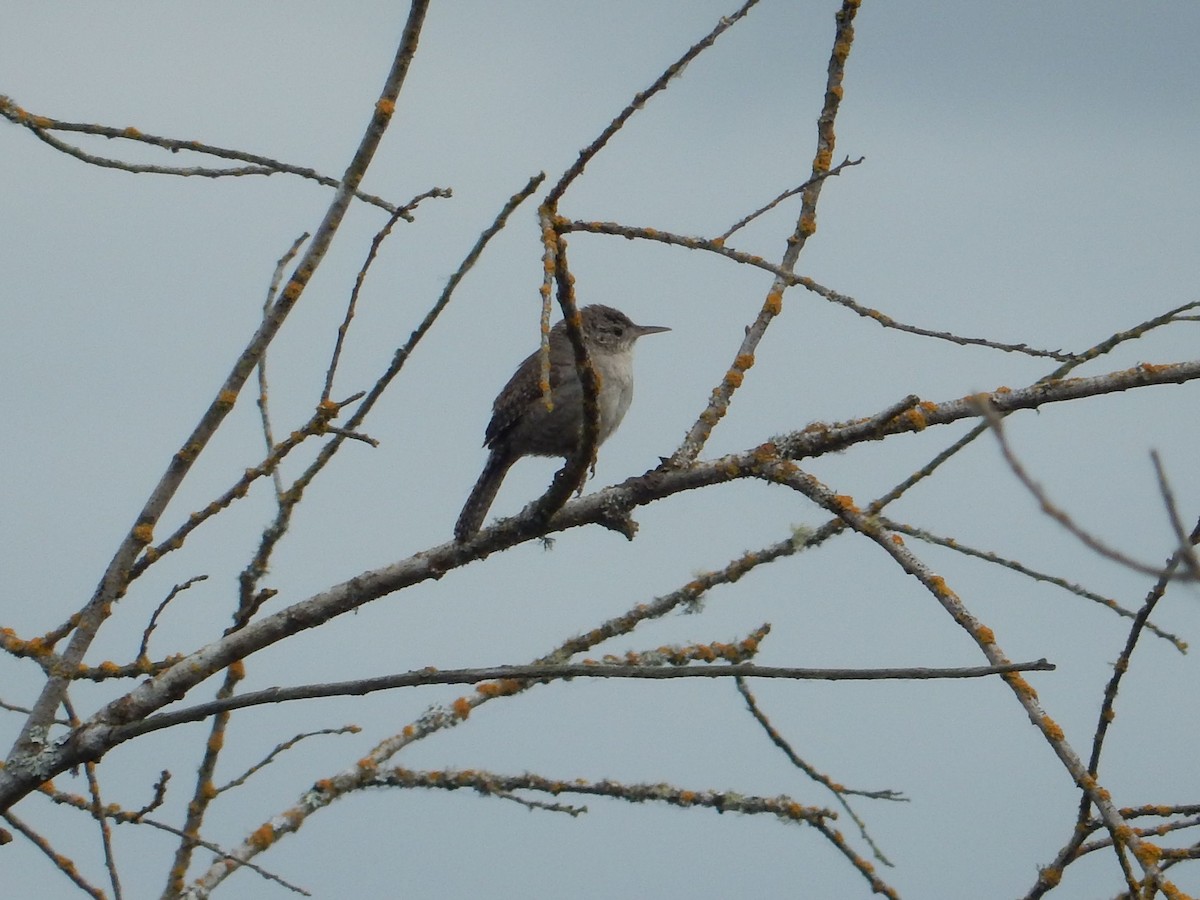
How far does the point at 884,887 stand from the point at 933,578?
5.22 feet

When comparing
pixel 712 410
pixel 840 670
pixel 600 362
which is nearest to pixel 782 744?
pixel 712 410

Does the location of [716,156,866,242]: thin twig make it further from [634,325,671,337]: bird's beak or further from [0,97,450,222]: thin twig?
[634,325,671,337]: bird's beak

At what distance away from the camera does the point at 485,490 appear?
20.6 ft

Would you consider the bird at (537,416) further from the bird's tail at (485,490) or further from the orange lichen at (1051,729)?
the orange lichen at (1051,729)

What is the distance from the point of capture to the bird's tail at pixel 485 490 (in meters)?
5.91

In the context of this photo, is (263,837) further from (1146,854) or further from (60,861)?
(1146,854)

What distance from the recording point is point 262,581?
191 inches

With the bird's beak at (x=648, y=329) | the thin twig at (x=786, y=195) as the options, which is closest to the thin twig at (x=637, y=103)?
the thin twig at (x=786, y=195)

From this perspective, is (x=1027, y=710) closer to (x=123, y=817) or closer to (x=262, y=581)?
(x=123, y=817)

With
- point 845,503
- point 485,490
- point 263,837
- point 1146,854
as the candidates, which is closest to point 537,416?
point 485,490

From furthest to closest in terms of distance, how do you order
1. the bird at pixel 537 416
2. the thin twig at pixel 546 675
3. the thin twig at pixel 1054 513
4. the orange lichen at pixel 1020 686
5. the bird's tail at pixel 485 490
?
the bird at pixel 537 416, the bird's tail at pixel 485 490, the orange lichen at pixel 1020 686, the thin twig at pixel 546 675, the thin twig at pixel 1054 513

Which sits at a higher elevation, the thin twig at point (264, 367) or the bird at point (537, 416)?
the bird at point (537, 416)

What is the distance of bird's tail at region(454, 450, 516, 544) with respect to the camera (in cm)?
591

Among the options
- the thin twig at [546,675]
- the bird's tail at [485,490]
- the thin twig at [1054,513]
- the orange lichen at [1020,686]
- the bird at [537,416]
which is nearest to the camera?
the thin twig at [1054,513]
